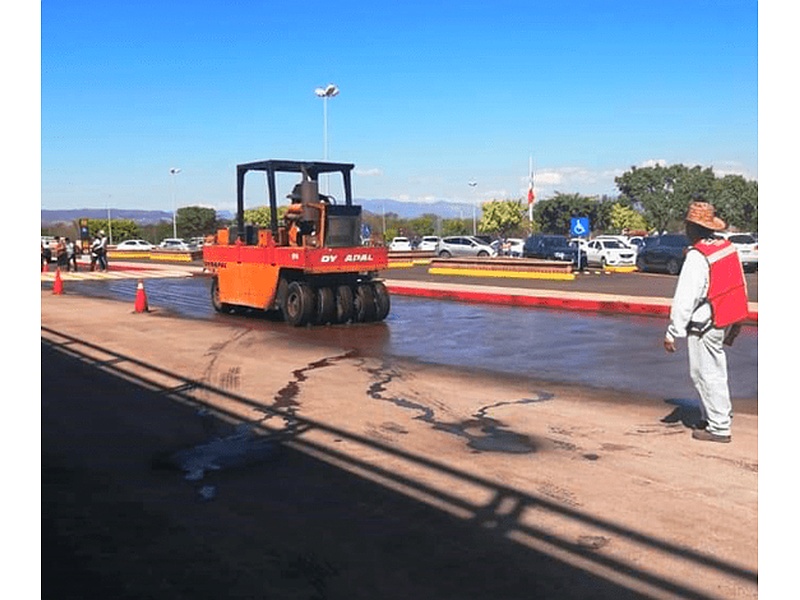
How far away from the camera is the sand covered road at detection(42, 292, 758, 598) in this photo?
4.79 meters

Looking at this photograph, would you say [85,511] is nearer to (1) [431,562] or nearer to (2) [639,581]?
(1) [431,562]

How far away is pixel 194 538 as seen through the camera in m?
5.40

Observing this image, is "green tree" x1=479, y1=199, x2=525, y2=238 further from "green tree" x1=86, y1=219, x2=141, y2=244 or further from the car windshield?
the car windshield

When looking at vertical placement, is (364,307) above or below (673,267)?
below

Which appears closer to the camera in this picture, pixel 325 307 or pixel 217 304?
pixel 325 307

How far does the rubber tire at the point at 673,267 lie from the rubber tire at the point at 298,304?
2074cm

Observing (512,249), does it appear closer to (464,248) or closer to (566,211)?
(464,248)

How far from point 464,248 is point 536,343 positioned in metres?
39.1

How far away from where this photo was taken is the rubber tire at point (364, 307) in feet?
57.9

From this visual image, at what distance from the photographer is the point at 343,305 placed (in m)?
17.4

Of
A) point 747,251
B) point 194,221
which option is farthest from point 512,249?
point 194,221

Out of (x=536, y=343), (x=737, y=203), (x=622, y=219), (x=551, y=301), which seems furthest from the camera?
(x=622, y=219)

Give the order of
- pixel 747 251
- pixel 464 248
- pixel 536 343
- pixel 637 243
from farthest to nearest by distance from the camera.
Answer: pixel 464 248 < pixel 637 243 < pixel 747 251 < pixel 536 343

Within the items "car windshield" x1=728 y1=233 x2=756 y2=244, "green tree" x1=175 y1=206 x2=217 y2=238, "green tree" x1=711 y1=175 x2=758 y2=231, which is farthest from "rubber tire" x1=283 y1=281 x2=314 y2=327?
"green tree" x1=175 y1=206 x2=217 y2=238
